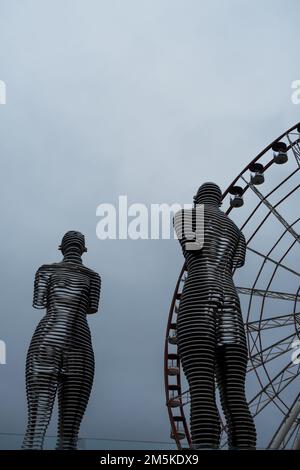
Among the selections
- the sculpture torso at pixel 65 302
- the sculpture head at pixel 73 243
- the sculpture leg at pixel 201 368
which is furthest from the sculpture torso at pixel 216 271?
the sculpture head at pixel 73 243

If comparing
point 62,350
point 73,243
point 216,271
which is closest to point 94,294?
point 73,243

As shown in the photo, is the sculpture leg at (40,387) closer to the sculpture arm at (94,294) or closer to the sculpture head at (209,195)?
the sculpture arm at (94,294)

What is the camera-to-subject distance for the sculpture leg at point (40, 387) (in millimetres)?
10624

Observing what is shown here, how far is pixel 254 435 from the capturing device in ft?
32.1

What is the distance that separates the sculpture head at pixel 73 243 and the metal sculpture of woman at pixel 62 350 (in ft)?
1.73

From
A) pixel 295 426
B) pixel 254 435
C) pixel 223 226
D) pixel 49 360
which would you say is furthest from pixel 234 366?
pixel 295 426

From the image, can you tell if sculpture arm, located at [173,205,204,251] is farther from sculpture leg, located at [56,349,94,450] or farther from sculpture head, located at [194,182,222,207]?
sculpture leg, located at [56,349,94,450]

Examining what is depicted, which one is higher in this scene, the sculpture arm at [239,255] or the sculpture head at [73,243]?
the sculpture head at [73,243]

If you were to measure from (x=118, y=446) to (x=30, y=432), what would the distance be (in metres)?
2.96

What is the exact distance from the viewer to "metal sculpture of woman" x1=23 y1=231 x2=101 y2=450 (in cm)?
1091

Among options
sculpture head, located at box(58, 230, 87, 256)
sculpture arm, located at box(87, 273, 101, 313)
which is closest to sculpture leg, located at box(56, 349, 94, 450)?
sculpture arm, located at box(87, 273, 101, 313)
